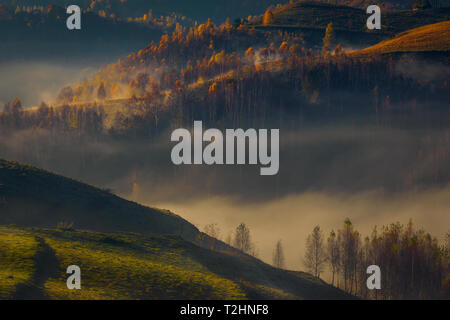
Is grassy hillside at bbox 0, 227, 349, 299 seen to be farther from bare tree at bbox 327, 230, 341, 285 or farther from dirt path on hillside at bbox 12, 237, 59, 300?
bare tree at bbox 327, 230, 341, 285

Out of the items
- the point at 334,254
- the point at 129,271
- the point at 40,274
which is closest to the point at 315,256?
the point at 334,254

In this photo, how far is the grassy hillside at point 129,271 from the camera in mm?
77688

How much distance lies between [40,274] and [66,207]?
189ft

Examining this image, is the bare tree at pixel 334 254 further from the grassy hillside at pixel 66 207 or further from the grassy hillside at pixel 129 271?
the grassy hillside at pixel 129 271

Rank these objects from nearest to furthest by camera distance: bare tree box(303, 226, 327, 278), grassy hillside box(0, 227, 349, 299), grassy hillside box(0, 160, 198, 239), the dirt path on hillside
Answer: the dirt path on hillside
grassy hillside box(0, 227, 349, 299)
grassy hillside box(0, 160, 198, 239)
bare tree box(303, 226, 327, 278)

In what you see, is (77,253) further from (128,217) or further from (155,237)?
(128,217)

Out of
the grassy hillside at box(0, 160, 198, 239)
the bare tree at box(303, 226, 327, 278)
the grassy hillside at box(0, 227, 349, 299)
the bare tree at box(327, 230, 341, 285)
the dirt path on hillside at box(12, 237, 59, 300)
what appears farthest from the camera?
the bare tree at box(303, 226, 327, 278)

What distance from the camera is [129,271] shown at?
8969cm

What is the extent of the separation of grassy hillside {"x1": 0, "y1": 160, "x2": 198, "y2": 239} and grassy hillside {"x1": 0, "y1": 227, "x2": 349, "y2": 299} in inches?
634

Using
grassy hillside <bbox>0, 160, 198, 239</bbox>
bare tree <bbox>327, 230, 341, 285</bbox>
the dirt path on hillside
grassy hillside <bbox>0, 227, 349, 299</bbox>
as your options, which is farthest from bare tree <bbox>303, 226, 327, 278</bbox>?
the dirt path on hillside

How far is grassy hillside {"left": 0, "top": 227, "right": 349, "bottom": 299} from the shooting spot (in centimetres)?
7769

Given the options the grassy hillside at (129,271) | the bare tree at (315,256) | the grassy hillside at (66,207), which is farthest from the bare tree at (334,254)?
the grassy hillside at (129,271)

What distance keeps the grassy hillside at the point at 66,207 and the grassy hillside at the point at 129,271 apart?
16112 millimetres
